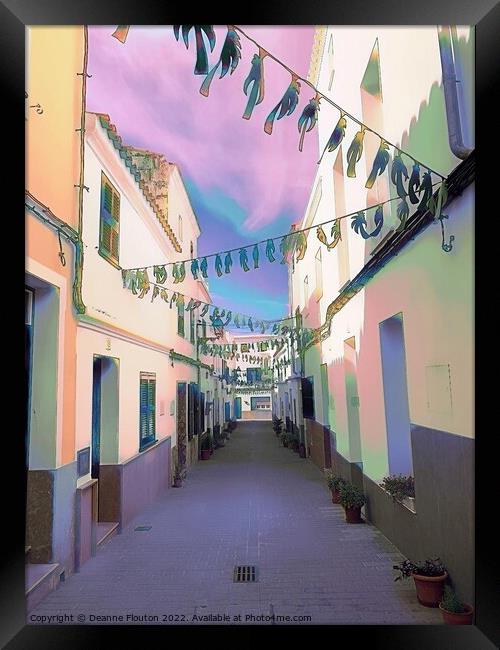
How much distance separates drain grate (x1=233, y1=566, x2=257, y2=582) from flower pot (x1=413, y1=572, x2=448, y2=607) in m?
1.68

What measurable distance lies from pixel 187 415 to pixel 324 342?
4.66 meters

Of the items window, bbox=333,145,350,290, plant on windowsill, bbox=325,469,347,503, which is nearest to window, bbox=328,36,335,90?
window, bbox=333,145,350,290

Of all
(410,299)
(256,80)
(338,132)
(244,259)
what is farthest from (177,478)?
(256,80)

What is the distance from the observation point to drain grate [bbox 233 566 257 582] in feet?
15.6

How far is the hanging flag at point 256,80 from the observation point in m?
3.35

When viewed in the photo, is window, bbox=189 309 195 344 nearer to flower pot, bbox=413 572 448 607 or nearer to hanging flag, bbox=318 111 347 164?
hanging flag, bbox=318 111 347 164

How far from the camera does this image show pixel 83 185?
563 cm

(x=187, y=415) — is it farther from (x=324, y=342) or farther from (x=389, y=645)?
(x=389, y=645)

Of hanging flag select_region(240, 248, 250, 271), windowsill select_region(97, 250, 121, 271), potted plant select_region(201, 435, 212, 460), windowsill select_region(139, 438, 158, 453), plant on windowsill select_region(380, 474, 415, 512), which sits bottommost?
potted plant select_region(201, 435, 212, 460)

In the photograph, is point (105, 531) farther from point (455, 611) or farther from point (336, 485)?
point (455, 611)

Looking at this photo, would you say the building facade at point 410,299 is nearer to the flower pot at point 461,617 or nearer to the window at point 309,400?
the flower pot at point 461,617

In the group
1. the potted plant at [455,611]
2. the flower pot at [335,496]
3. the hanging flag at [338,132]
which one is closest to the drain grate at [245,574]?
the potted plant at [455,611]
